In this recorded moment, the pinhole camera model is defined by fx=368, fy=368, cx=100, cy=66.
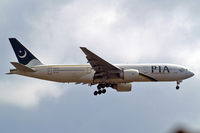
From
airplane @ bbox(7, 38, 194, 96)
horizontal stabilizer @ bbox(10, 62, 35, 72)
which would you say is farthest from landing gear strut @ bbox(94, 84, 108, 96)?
horizontal stabilizer @ bbox(10, 62, 35, 72)

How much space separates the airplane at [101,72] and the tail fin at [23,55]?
0.69 metres

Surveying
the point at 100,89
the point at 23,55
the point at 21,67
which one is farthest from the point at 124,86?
the point at 23,55

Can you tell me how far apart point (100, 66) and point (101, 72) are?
77cm

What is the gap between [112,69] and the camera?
4366 centimetres

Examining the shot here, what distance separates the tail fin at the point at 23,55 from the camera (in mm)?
47331

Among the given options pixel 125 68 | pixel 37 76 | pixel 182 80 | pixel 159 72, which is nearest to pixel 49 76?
pixel 37 76

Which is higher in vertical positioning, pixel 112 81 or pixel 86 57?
pixel 86 57

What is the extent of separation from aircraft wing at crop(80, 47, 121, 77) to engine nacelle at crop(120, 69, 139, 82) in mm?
1051

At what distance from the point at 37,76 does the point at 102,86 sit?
→ 8.00 meters

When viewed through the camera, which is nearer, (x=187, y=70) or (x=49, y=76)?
(x=49, y=76)

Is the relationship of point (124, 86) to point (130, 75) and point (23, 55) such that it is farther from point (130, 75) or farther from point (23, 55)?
point (23, 55)

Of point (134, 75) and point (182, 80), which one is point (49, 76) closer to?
point (134, 75)

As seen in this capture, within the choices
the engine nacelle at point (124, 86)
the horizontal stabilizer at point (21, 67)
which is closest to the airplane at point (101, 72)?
the horizontal stabilizer at point (21, 67)

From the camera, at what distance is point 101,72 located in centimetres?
4400
